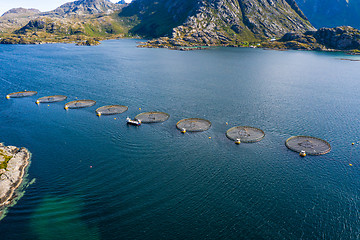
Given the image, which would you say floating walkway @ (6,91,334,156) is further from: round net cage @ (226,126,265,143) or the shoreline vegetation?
the shoreline vegetation

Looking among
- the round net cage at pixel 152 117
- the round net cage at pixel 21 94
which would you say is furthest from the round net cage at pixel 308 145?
the round net cage at pixel 21 94

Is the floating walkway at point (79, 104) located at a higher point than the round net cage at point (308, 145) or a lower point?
higher

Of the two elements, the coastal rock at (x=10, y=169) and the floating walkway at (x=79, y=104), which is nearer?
the coastal rock at (x=10, y=169)

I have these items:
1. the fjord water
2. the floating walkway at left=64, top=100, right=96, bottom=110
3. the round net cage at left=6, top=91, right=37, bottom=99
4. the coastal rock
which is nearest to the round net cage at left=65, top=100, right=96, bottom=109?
the floating walkway at left=64, top=100, right=96, bottom=110

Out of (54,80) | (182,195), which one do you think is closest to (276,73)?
(182,195)

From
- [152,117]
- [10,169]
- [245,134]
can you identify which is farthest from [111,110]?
[245,134]

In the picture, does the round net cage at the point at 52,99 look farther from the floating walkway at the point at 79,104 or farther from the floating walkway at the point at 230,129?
the floating walkway at the point at 79,104
